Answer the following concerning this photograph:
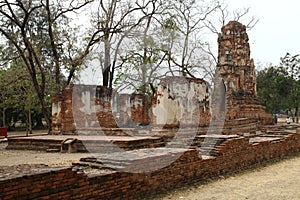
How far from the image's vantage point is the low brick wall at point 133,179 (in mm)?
3736

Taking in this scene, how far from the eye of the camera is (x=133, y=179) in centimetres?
496

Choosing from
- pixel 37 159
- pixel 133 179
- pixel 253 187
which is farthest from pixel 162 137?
pixel 133 179

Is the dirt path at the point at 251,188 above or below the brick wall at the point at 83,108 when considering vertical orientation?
below

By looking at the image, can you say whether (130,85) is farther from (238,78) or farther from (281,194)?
(281,194)

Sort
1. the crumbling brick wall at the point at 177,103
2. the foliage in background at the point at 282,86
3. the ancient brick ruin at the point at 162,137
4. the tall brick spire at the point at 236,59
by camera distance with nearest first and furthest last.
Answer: the ancient brick ruin at the point at 162,137, the crumbling brick wall at the point at 177,103, the tall brick spire at the point at 236,59, the foliage in background at the point at 282,86

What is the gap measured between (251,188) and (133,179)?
224cm

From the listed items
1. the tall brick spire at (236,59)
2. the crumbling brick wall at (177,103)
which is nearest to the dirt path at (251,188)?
the crumbling brick wall at (177,103)

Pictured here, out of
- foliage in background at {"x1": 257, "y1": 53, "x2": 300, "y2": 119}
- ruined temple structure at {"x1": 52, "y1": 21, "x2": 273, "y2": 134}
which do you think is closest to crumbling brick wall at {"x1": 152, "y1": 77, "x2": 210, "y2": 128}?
ruined temple structure at {"x1": 52, "y1": 21, "x2": 273, "y2": 134}

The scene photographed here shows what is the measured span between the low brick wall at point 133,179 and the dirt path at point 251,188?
0.80 ft

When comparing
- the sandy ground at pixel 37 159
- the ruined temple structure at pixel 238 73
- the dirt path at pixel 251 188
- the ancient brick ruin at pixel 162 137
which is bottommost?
the dirt path at pixel 251 188

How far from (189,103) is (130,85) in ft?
28.8

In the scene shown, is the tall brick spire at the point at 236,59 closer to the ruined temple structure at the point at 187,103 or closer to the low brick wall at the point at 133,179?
the ruined temple structure at the point at 187,103

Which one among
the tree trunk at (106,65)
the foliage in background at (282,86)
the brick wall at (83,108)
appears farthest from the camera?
the foliage in background at (282,86)

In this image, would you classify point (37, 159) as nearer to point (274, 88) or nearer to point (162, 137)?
point (162, 137)
